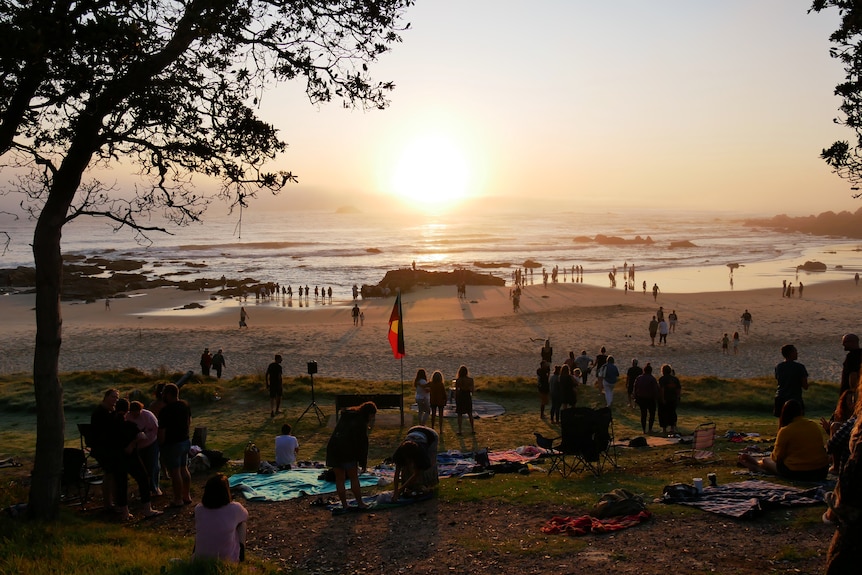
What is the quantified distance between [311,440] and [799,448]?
9023 millimetres

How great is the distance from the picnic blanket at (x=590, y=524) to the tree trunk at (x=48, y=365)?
18.3 ft

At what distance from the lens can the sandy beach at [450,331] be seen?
26.5 m

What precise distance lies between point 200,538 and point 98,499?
14.2 feet

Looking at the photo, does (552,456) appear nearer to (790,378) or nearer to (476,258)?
→ (790,378)

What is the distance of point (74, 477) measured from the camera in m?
9.65

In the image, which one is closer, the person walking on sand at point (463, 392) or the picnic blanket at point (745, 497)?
the picnic blanket at point (745, 497)

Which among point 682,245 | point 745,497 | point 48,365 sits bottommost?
point 745,497

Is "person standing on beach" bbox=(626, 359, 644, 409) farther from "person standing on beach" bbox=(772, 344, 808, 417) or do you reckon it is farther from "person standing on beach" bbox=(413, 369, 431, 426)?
"person standing on beach" bbox=(772, 344, 808, 417)

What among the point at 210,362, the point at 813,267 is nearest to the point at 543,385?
the point at 210,362

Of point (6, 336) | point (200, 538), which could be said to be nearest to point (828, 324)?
point (200, 538)

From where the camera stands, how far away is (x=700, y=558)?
6582mm

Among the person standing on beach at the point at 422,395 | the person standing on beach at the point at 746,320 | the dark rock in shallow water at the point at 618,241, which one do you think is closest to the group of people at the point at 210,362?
the person standing on beach at the point at 422,395

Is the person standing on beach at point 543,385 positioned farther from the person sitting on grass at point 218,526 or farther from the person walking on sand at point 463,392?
the person sitting on grass at point 218,526

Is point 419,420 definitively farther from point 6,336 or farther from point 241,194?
point 6,336
